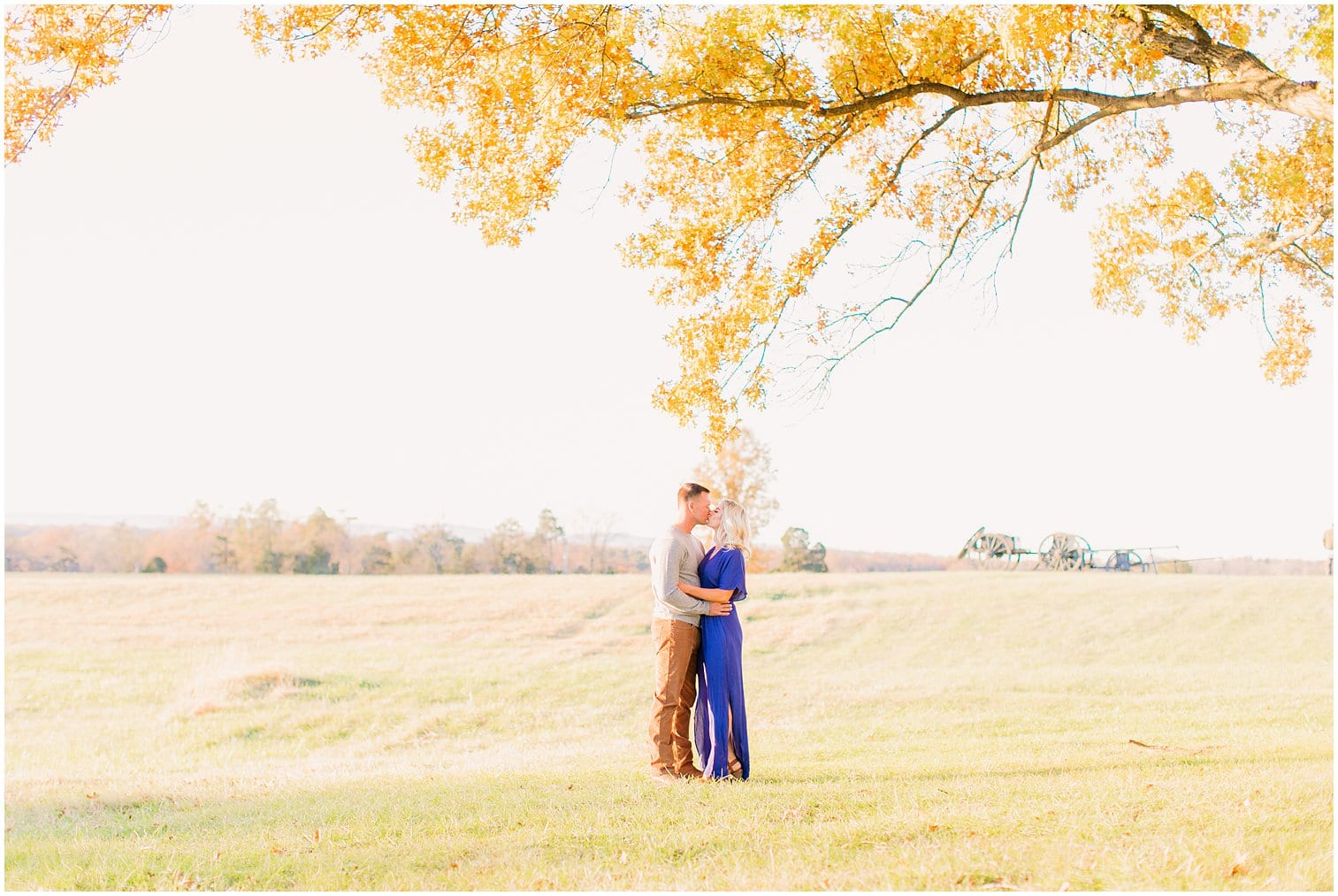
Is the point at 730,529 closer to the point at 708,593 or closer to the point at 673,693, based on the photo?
the point at 708,593

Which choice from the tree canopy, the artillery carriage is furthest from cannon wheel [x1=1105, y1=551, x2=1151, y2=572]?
Result: the tree canopy

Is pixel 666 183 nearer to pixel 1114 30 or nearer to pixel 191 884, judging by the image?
pixel 1114 30

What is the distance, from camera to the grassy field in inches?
233

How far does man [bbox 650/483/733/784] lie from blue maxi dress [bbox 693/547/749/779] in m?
0.08

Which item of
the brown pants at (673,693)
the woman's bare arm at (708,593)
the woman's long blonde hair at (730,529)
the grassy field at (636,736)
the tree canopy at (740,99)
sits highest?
the tree canopy at (740,99)

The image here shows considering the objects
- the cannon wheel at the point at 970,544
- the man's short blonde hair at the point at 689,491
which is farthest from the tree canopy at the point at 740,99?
the cannon wheel at the point at 970,544

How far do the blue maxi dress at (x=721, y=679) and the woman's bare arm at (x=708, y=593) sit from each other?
51 mm

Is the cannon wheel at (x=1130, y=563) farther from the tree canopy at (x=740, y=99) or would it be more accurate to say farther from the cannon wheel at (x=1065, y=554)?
the tree canopy at (x=740, y=99)

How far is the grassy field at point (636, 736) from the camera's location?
5926 mm

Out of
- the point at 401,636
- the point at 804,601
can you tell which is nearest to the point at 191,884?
the point at 401,636

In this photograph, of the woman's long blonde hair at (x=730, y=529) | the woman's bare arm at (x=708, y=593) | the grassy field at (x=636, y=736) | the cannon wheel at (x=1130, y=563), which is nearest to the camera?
the grassy field at (x=636, y=736)

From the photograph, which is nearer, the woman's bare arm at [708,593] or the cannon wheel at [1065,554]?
the woman's bare arm at [708,593]

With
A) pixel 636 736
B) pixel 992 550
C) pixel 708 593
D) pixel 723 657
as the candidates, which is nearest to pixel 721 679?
pixel 723 657

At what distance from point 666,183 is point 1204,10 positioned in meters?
5.10
